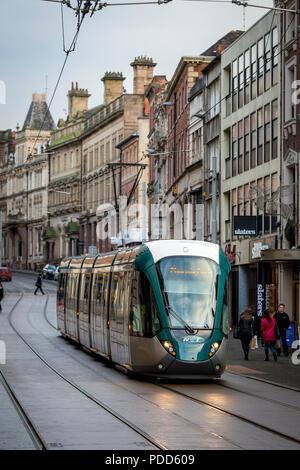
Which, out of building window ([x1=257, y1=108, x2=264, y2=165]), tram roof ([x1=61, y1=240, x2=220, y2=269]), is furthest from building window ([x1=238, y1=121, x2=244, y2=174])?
tram roof ([x1=61, y1=240, x2=220, y2=269])

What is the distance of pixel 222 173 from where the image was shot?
170ft

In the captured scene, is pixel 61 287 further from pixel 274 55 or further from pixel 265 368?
pixel 274 55

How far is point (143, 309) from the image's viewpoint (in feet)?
75.9

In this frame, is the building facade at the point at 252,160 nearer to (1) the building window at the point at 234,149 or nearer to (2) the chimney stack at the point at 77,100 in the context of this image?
(1) the building window at the point at 234,149

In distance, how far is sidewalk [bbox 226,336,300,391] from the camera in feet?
82.1

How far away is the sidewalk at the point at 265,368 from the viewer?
2502cm

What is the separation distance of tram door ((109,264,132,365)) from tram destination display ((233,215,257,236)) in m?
15.9

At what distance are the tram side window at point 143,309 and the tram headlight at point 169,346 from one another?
0.30m

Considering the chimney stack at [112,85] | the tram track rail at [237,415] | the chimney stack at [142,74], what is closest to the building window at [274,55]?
the tram track rail at [237,415]

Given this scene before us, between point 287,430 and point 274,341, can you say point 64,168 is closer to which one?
point 274,341

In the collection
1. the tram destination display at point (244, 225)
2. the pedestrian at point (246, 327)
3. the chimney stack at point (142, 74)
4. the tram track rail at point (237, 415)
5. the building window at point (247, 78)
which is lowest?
the tram track rail at point (237, 415)

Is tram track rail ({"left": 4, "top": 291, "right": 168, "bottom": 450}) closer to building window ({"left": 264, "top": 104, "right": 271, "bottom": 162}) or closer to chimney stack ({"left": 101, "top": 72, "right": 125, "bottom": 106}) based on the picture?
building window ({"left": 264, "top": 104, "right": 271, "bottom": 162})

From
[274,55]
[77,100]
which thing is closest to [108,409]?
[274,55]
